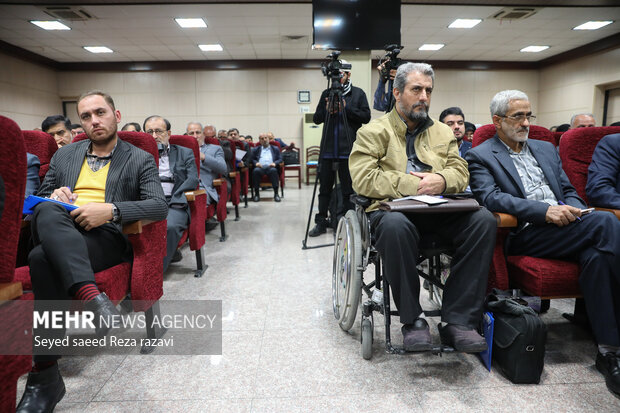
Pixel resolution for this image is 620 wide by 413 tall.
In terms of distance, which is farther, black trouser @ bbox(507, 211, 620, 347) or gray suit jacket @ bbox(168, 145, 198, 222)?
gray suit jacket @ bbox(168, 145, 198, 222)

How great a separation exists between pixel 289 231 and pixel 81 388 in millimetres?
2684

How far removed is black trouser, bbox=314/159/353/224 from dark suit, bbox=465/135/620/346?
1585 millimetres

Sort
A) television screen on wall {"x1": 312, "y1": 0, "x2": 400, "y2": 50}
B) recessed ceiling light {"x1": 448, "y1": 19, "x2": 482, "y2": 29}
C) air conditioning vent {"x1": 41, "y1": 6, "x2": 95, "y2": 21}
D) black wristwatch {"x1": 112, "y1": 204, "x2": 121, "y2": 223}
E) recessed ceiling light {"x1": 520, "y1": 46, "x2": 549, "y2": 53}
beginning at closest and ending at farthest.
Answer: black wristwatch {"x1": 112, "y1": 204, "x2": 121, "y2": 223} < television screen on wall {"x1": 312, "y1": 0, "x2": 400, "y2": 50} < air conditioning vent {"x1": 41, "y1": 6, "x2": 95, "y2": 21} < recessed ceiling light {"x1": 448, "y1": 19, "x2": 482, "y2": 29} < recessed ceiling light {"x1": 520, "y1": 46, "x2": 549, "y2": 53}

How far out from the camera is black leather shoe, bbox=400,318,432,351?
135cm

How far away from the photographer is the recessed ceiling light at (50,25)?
629 centimetres

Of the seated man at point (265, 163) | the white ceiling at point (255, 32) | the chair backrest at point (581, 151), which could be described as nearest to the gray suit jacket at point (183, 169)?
the chair backrest at point (581, 151)

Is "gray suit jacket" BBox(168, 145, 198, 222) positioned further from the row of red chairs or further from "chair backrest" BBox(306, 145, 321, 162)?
"chair backrest" BBox(306, 145, 321, 162)

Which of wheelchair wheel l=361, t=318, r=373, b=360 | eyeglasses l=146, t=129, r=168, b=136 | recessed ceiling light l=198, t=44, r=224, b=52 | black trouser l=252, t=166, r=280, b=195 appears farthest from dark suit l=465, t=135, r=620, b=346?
recessed ceiling light l=198, t=44, r=224, b=52

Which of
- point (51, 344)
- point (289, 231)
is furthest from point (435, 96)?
point (51, 344)

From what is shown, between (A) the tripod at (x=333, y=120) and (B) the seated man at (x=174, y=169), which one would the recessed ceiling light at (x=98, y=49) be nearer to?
(B) the seated man at (x=174, y=169)

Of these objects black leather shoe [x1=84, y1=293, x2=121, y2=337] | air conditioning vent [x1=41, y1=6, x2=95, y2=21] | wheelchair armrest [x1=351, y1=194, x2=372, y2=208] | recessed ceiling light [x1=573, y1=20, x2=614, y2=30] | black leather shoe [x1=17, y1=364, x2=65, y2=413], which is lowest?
black leather shoe [x1=17, y1=364, x2=65, y2=413]

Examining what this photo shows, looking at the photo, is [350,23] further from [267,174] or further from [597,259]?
[597,259]

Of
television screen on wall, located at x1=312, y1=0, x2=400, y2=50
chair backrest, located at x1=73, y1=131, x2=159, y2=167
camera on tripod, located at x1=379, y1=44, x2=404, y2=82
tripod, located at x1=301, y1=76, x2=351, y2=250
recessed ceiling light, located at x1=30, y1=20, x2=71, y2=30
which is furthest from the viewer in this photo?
recessed ceiling light, located at x1=30, y1=20, x2=71, y2=30

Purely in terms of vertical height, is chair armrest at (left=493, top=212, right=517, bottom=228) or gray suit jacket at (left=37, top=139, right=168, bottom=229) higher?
gray suit jacket at (left=37, top=139, right=168, bottom=229)
